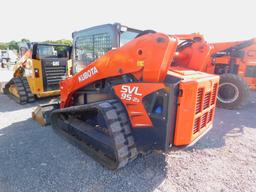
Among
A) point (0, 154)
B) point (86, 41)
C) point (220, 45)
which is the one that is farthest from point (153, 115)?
point (220, 45)

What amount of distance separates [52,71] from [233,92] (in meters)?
5.73

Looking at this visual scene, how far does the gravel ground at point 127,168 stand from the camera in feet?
7.79

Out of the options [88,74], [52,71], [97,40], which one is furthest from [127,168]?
[52,71]

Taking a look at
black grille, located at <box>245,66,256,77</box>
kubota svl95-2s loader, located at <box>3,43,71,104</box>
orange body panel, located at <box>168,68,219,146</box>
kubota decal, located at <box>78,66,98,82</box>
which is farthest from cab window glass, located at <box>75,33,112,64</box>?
black grille, located at <box>245,66,256,77</box>

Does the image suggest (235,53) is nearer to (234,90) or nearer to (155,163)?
(234,90)

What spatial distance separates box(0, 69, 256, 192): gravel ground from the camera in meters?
2.37

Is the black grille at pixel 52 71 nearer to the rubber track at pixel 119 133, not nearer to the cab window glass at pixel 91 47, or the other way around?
the cab window glass at pixel 91 47

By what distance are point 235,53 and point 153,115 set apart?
17.8 feet

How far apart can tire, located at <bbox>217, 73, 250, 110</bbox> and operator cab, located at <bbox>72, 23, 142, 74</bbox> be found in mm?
3653

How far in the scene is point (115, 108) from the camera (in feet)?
7.99

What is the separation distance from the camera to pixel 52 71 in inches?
248

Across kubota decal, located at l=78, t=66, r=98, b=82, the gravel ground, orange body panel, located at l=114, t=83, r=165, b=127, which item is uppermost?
kubota decal, located at l=78, t=66, r=98, b=82

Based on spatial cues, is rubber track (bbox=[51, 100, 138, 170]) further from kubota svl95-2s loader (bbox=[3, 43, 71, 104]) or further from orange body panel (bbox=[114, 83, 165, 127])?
kubota svl95-2s loader (bbox=[3, 43, 71, 104])

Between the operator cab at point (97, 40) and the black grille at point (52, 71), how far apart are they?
2.54 metres
